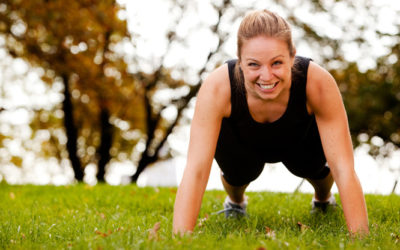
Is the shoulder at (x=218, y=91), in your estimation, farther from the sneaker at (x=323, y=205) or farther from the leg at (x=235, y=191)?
the sneaker at (x=323, y=205)

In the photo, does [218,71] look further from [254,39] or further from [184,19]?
[184,19]

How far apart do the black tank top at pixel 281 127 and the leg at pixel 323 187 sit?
531 mm

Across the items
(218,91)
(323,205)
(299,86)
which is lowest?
(323,205)

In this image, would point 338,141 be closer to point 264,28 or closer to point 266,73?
point 266,73

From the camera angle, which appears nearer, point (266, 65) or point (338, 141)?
point (266, 65)

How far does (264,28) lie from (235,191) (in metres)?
1.74

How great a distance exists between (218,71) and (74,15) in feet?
25.3

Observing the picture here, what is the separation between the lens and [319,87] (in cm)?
296

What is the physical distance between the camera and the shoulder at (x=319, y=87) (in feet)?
9.60

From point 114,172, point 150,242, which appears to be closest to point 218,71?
point 150,242

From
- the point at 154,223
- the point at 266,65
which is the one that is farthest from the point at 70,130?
the point at 266,65

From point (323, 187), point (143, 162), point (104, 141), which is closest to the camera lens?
point (323, 187)

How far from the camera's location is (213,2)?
14922 millimetres

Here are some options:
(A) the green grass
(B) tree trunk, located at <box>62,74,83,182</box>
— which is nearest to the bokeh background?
(B) tree trunk, located at <box>62,74,83,182</box>
